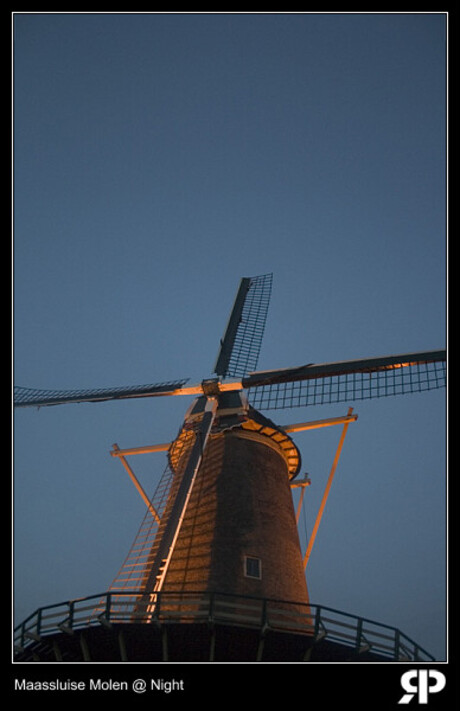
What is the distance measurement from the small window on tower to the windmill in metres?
0.02

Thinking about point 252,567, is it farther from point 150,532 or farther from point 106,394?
point 106,394

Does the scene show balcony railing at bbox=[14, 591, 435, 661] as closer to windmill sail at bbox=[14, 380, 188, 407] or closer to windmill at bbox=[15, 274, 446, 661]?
windmill at bbox=[15, 274, 446, 661]

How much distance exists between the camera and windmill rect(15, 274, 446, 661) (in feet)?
38.6

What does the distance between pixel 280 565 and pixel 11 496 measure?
23.1 ft

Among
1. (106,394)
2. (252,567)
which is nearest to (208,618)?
(252,567)

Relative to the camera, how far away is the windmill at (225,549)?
38.6ft

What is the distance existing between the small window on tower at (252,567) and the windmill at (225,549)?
0.9 inches

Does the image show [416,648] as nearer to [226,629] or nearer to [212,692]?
[226,629]

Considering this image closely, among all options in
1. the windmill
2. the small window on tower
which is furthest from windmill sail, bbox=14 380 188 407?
the small window on tower

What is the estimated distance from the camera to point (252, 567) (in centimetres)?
1353

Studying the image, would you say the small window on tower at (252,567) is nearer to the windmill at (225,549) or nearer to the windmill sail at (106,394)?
the windmill at (225,549)

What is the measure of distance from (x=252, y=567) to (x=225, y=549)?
0.69 meters
